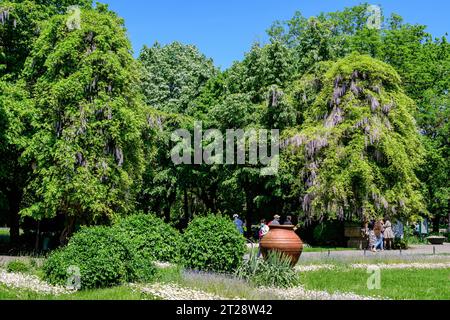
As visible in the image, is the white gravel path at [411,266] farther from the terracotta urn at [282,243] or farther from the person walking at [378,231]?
the person walking at [378,231]

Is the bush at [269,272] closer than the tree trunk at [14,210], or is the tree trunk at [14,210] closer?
the bush at [269,272]

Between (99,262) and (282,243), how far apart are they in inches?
211

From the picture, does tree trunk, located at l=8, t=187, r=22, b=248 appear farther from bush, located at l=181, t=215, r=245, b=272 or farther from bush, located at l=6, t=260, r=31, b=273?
bush, located at l=181, t=215, r=245, b=272

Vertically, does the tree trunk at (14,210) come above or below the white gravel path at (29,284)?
above

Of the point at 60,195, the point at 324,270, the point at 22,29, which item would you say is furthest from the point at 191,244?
the point at 22,29

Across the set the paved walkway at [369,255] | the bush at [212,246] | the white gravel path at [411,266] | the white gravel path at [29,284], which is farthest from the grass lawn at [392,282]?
the white gravel path at [29,284]

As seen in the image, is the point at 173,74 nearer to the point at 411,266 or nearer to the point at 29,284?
the point at 411,266

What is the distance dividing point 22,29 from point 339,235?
2135 cm

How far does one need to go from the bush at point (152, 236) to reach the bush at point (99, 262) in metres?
2.62

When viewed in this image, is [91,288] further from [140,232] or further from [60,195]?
[60,195]

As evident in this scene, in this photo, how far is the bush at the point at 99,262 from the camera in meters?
12.8

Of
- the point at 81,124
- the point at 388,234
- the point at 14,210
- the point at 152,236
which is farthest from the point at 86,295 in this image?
the point at 388,234

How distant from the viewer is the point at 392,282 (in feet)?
53.4

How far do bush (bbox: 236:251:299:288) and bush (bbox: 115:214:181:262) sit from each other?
2.83m
